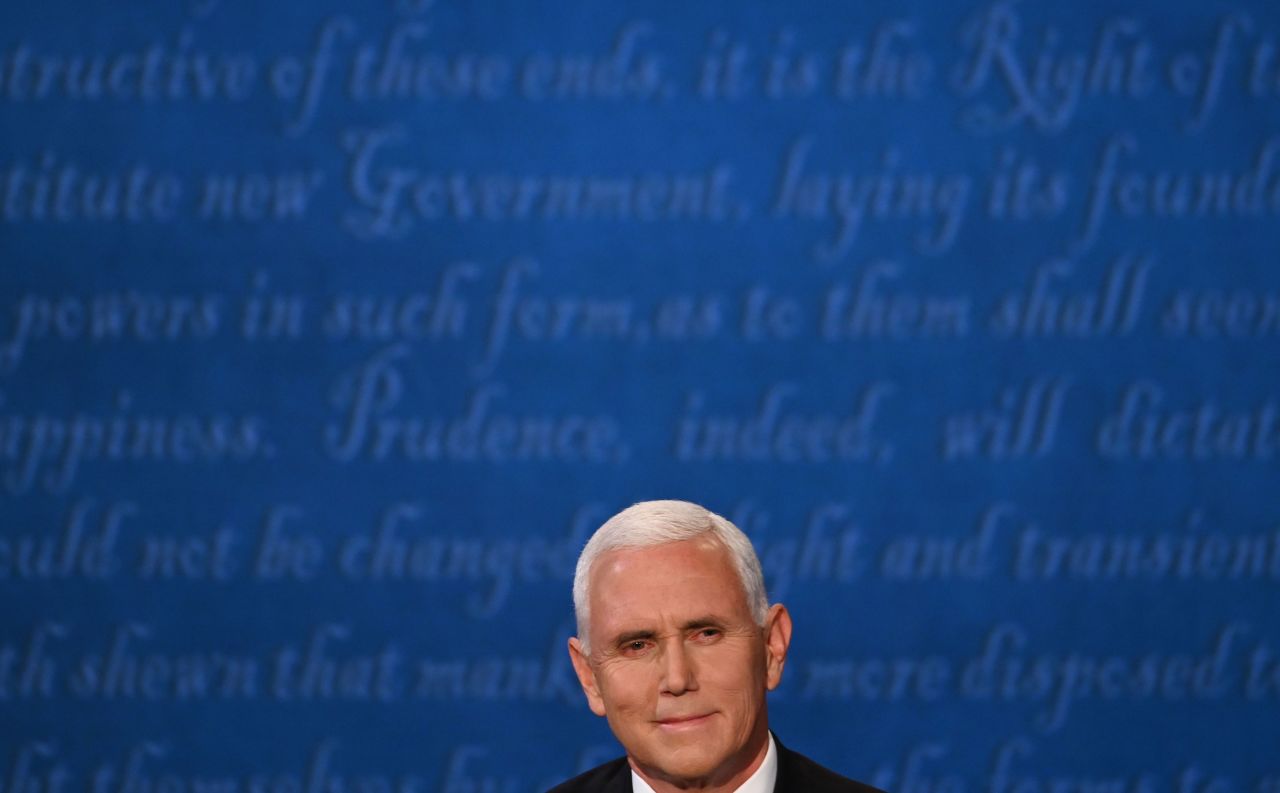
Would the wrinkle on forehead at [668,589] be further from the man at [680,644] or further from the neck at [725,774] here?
the neck at [725,774]

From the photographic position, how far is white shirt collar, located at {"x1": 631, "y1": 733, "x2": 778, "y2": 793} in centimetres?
266

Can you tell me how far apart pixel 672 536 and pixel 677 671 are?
198mm

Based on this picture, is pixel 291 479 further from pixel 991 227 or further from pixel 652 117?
pixel 991 227

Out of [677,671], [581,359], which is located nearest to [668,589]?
[677,671]

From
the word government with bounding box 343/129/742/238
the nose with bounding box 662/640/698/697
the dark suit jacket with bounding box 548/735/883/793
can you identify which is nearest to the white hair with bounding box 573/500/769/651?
the nose with bounding box 662/640/698/697

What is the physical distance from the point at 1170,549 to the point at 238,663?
2650 mm

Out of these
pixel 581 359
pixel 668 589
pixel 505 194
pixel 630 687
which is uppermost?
pixel 505 194

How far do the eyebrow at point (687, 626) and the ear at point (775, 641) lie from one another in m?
0.13

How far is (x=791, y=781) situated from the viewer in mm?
2705

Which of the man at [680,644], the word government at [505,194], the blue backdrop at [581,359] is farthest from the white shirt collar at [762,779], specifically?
the word government at [505,194]

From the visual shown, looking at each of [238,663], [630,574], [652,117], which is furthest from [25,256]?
[630,574]

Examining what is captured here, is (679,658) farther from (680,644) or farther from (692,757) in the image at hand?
(692,757)

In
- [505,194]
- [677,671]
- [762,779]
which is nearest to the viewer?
[677,671]

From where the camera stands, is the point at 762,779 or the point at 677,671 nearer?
the point at 677,671
